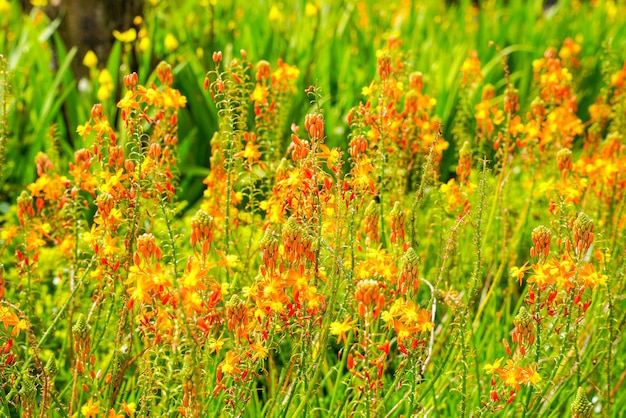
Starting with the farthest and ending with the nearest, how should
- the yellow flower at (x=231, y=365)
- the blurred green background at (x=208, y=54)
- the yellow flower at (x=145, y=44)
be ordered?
the yellow flower at (x=145, y=44)
the blurred green background at (x=208, y=54)
the yellow flower at (x=231, y=365)

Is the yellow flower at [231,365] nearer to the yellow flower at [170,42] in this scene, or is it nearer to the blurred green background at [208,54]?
the blurred green background at [208,54]

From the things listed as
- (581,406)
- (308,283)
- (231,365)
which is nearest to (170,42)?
(308,283)

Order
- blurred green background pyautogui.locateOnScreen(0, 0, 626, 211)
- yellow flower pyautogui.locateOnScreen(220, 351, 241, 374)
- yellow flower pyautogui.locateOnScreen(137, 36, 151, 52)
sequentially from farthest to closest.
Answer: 1. yellow flower pyautogui.locateOnScreen(137, 36, 151, 52)
2. blurred green background pyautogui.locateOnScreen(0, 0, 626, 211)
3. yellow flower pyautogui.locateOnScreen(220, 351, 241, 374)

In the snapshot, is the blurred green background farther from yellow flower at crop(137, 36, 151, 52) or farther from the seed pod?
the seed pod

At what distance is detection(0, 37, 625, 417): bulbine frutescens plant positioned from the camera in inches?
65.8

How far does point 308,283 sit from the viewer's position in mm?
1868

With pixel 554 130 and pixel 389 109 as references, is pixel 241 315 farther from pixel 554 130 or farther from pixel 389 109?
pixel 554 130

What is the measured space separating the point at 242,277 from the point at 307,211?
0.74 metres

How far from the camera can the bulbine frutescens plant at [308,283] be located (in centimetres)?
167

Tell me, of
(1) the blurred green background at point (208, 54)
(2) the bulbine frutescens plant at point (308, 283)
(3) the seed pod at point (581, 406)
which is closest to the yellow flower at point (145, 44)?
(1) the blurred green background at point (208, 54)

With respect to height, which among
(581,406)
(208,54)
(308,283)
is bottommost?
(581,406)

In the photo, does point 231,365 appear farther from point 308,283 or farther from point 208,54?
point 208,54

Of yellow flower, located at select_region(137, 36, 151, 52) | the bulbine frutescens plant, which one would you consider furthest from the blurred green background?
the bulbine frutescens plant

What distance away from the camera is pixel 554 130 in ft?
9.68
